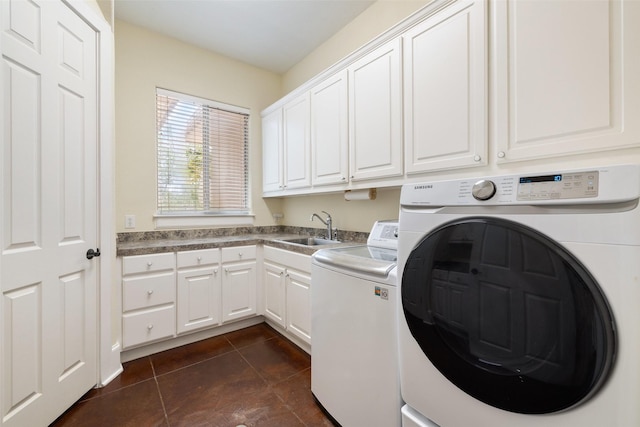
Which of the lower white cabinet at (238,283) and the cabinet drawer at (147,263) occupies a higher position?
the cabinet drawer at (147,263)

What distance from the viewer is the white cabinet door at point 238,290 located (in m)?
2.50

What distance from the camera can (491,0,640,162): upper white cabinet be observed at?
97cm

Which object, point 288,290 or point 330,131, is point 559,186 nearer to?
point 330,131

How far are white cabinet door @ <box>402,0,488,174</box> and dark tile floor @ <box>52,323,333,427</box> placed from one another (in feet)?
5.13

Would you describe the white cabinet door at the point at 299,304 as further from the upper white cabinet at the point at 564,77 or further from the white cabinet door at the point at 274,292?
the upper white cabinet at the point at 564,77

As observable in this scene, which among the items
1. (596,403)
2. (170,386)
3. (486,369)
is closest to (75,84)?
(170,386)

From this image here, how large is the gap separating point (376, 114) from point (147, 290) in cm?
210

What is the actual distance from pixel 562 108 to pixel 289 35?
7.72 feet

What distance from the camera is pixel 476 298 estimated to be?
0.83 metres

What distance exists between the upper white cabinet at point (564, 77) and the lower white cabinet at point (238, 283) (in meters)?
2.12

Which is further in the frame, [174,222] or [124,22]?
[174,222]

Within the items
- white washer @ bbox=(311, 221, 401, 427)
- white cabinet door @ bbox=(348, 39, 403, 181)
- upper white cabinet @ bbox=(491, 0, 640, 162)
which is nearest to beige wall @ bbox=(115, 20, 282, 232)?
white cabinet door @ bbox=(348, 39, 403, 181)

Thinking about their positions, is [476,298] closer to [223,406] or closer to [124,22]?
[223,406]

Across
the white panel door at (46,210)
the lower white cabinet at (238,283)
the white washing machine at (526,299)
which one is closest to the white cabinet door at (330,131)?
the lower white cabinet at (238,283)
